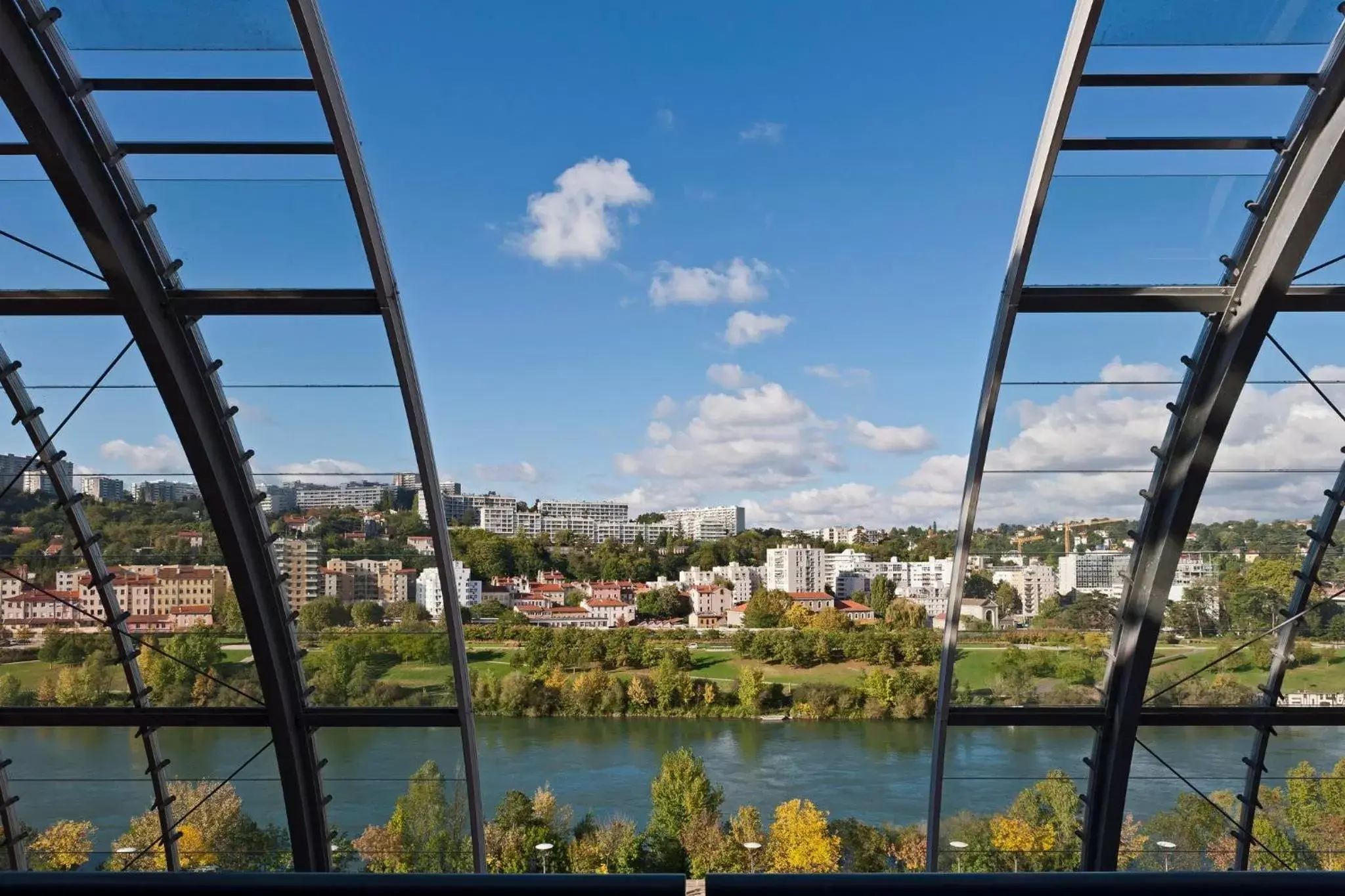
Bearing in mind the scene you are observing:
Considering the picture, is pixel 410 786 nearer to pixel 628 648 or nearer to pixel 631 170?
pixel 628 648

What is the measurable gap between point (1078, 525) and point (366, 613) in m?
5.43

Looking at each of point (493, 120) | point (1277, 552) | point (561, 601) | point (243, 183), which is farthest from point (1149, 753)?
point (493, 120)

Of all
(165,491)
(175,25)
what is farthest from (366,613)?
(175,25)

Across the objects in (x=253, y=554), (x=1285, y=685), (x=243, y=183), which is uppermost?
(x=243, y=183)

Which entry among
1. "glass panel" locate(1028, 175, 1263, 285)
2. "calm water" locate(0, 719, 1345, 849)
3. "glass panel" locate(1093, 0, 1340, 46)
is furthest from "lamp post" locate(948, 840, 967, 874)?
"glass panel" locate(1093, 0, 1340, 46)

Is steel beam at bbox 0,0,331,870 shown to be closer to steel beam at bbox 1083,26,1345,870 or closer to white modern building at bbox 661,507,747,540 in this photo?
steel beam at bbox 1083,26,1345,870

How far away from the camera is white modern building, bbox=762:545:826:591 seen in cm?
4159

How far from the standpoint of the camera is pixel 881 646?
124 feet

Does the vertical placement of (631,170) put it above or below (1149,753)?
above

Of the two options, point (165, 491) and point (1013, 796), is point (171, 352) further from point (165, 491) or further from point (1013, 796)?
point (1013, 796)

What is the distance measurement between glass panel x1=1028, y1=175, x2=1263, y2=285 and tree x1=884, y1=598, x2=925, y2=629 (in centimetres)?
3290

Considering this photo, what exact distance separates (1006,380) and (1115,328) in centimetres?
80

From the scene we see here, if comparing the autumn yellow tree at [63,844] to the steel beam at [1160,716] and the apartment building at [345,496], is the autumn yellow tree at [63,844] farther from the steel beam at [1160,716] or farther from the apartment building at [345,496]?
the steel beam at [1160,716]

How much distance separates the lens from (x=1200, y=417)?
19.9ft
